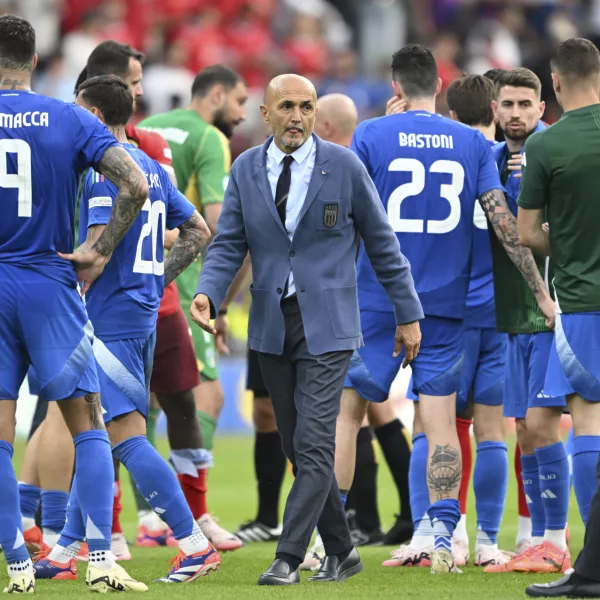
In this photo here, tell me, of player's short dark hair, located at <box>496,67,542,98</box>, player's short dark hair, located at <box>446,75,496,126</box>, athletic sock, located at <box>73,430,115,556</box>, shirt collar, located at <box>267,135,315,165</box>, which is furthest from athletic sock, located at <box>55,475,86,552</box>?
player's short dark hair, located at <box>496,67,542,98</box>

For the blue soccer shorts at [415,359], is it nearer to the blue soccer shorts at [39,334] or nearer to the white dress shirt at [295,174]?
the white dress shirt at [295,174]

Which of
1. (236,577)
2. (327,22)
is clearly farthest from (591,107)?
(327,22)

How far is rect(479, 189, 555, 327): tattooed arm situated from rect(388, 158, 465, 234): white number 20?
171mm

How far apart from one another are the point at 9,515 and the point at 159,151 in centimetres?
280

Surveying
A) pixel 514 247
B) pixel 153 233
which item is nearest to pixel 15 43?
pixel 153 233

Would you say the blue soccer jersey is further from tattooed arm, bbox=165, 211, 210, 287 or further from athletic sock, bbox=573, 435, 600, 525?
athletic sock, bbox=573, 435, 600, 525

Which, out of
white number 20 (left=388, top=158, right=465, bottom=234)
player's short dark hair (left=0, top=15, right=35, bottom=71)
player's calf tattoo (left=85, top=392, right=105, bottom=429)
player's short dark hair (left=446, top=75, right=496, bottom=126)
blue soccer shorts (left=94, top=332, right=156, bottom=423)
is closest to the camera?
player's short dark hair (left=0, top=15, right=35, bottom=71)

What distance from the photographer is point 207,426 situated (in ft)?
31.3

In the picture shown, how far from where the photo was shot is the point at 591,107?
21.7 ft

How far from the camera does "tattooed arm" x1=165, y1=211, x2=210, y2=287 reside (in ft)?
24.4

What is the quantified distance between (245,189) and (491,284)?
2.06 metres

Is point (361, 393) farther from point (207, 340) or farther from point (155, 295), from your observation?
point (207, 340)

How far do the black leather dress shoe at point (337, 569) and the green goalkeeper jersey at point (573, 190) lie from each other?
157 centimetres

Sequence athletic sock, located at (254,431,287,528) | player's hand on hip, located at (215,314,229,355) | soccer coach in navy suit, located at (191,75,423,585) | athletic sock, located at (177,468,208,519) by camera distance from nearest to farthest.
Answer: soccer coach in navy suit, located at (191,75,423,585), athletic sock, located at (177,468,208,519), player's hand on hip, located at (215,314,229,355), athletic sock, located at (254,431,287,528)
